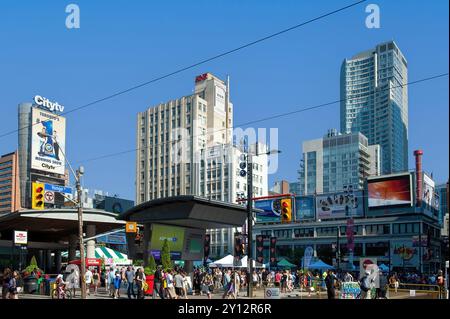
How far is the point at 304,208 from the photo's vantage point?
12706cm

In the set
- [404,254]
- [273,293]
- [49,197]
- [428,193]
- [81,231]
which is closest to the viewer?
[273,293]

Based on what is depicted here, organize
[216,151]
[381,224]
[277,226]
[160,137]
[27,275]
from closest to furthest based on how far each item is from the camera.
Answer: [27,275] < [381,224] < [277,226] < [216,151] < [160,137]

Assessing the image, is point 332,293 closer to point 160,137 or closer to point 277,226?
point 277,226

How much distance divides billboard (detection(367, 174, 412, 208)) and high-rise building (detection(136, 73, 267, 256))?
124ft

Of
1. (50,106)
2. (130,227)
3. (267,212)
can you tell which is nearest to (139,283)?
(130,227)

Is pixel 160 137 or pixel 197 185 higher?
pixel 160 137

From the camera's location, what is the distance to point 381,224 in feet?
368

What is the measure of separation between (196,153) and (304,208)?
40884 mm

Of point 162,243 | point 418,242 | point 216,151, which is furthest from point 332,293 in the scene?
point 216,151

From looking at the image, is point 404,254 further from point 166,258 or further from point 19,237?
point 19,237

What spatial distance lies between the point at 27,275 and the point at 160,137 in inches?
4895

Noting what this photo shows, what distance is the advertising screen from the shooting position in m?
38.6

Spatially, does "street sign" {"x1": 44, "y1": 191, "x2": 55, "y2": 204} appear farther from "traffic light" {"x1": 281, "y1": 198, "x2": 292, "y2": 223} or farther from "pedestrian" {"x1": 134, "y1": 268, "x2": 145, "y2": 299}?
"traffic light" {"x1": 281, "y1": 198, "x2": 292, "y2": 223}

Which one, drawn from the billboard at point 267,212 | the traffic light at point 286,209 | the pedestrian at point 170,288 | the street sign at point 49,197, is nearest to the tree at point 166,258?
the pedestrian at point 170,288
